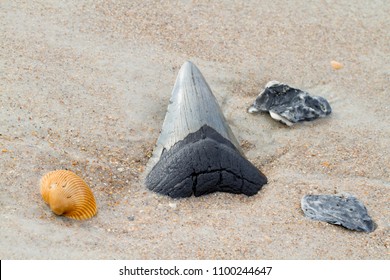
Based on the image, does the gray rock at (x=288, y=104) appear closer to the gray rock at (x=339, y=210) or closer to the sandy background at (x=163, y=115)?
the sandy background at (x=163, y=115)

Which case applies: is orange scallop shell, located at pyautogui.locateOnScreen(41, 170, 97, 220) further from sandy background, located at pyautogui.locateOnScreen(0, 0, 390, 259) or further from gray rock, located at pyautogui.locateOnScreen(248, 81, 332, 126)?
gray rock, located at pyautogui.locateOnScreen(248, 81, 332, 126)

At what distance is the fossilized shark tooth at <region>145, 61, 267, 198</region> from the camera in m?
4.37

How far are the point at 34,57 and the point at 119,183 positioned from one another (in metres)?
1.66

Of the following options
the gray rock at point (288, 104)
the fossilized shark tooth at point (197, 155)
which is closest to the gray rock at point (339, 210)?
the fossilized shark tooth at point (197, 155)

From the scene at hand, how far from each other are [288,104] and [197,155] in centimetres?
127

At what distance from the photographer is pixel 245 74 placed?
584 centimetres

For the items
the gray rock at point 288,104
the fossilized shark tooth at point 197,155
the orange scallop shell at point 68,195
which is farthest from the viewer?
the gray rock at point 288,104

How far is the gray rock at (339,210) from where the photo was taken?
4.12m

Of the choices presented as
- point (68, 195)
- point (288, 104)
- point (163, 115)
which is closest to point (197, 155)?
point (163, 115)

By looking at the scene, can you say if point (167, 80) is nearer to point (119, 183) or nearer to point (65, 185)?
point (119, 183)

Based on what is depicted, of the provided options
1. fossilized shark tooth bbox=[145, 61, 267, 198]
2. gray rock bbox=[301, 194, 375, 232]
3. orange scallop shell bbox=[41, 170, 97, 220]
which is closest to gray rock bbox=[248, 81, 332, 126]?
fossilized shark tooth bbox=[145, 61, 267, 198]

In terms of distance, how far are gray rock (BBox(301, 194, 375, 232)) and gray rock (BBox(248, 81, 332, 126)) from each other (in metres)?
1.11

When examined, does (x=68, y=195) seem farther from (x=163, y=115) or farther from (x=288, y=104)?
(x=288, y=104)

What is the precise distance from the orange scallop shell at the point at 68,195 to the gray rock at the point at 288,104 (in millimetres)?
1915
